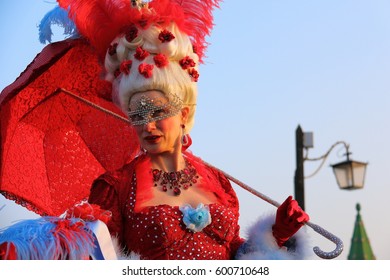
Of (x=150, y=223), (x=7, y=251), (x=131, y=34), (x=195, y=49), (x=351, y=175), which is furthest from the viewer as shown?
(x=351, y=175)

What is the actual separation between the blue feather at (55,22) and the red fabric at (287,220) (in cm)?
130

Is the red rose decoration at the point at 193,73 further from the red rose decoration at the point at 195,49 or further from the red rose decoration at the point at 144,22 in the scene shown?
the red rose decoration at the point at 144,22

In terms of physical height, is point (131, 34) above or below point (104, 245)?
above

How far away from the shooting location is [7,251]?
131 inches

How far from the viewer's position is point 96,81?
446 cm

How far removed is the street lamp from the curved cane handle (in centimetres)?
190

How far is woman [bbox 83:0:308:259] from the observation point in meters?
3.86

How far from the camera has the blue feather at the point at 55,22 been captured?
4266 mm

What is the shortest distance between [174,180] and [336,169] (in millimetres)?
2263

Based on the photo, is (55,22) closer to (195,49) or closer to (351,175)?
(195,49)

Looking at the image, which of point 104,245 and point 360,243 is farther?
point 360,243

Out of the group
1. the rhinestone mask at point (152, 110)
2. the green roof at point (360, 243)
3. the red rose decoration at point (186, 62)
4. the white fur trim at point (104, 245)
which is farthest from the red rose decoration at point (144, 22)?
the green roof at point (360, 243)

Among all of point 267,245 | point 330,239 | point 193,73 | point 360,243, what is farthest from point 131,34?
point 360,243
